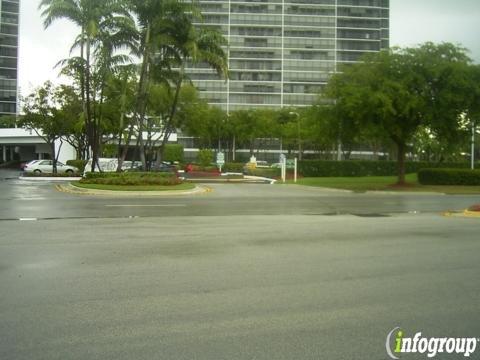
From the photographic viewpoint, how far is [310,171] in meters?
50.7

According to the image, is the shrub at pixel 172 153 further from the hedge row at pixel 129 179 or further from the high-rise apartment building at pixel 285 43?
the hedge row at pixel 129 179

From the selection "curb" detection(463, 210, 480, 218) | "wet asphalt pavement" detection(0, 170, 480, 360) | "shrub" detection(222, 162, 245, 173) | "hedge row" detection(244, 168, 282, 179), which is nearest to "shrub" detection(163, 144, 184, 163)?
"shrub" detection(222, 162, 245, 173)

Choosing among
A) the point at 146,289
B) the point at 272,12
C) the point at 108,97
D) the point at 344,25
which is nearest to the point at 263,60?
the point at 272,12

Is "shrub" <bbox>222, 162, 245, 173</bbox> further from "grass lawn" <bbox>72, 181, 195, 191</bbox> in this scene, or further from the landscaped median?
"grass lawn" <bbox>72, 181, 195, 191</bbox>

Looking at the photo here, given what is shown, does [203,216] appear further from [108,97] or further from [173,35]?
[108,97]

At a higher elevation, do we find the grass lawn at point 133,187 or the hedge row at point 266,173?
the hedge row at point 266,173

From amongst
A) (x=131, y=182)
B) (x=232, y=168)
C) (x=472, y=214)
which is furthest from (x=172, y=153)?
(x=472, y=214)

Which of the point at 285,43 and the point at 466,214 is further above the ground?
the point at 285,43

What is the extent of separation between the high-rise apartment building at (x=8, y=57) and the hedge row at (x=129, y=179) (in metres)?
90.1

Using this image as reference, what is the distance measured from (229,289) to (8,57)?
116 metres

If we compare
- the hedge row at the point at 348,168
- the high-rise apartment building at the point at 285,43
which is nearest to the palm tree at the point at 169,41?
the hedge row at the point at 348,168

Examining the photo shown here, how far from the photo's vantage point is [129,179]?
27812 mm

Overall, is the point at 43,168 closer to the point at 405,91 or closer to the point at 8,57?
the point at 405,91

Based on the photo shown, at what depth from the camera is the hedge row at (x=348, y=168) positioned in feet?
167
